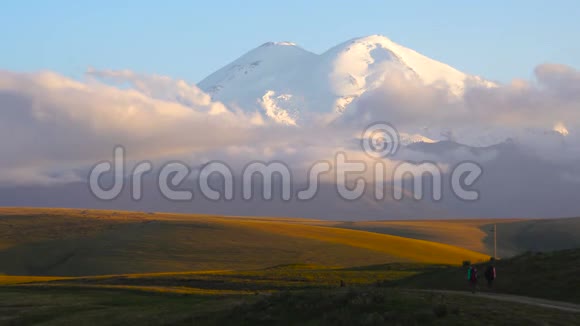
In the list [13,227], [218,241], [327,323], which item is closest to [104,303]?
[327,323]

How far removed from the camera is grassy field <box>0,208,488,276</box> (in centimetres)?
10994

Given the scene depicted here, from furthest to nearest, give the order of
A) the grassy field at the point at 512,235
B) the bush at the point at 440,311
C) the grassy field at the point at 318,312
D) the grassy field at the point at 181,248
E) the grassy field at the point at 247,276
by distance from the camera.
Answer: the grassy field at the point at 512,235
the grassy field at the point at 181,248
the grassy field at the point at 247,276
the grassy field at the point at 318,312
the bush at the point at 440,311

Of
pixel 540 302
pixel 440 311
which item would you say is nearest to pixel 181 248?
pixel 540 302

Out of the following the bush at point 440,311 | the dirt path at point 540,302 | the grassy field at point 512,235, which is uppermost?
the bush at point 440,311

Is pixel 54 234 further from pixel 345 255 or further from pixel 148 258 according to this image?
pixel 345 255

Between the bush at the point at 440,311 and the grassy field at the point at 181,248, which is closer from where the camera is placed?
the bush at the point at 440,311

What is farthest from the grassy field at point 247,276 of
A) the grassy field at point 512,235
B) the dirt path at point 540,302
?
the dirt path at point 540,302

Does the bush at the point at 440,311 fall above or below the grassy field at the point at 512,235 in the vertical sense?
above

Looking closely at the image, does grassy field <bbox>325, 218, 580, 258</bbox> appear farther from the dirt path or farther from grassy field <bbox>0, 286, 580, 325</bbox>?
grassy field <bbox>0, 286, 580, 325</bbox>

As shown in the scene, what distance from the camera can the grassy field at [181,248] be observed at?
361ft

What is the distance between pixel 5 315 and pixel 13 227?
348ft

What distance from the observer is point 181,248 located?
4828 inches

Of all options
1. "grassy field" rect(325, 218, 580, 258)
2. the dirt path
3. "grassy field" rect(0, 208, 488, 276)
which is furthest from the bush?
"grassy field" rect(325, 218, 580, 258)

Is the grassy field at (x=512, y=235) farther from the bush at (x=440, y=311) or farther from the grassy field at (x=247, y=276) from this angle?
the bush at (x=440, y=311)
